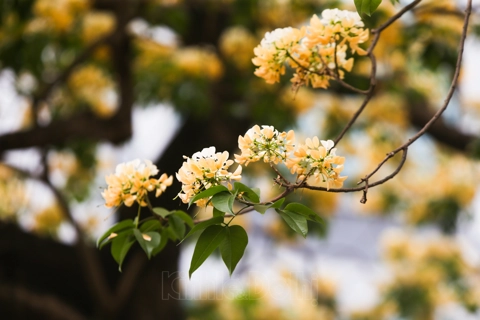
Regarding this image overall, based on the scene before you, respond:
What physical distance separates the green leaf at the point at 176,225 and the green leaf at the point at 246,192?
148mm

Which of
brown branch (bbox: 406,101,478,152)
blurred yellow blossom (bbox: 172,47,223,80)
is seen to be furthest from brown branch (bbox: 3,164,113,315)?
brown branch (bbox: 406,101,478,152)

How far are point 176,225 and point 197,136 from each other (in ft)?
6.02

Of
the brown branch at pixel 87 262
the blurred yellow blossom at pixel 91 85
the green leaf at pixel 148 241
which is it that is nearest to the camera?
the green leaf at pixel 148 241

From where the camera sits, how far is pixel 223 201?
0.57m

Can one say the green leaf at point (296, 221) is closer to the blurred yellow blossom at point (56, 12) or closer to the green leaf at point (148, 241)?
the green leaf at point (148, 241)

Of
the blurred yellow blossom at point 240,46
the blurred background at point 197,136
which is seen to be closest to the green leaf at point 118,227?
the blurred background at point 197,136

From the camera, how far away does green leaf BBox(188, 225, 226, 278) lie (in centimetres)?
60

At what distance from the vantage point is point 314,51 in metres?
0.76

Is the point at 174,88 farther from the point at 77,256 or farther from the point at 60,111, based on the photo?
the point at 77,256

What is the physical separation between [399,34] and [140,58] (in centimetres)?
95

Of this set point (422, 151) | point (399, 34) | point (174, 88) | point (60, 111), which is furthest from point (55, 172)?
point (422, 151)

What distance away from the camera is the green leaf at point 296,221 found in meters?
0.57

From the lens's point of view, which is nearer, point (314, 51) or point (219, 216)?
point (219, 216)

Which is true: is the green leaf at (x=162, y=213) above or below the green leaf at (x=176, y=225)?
above
